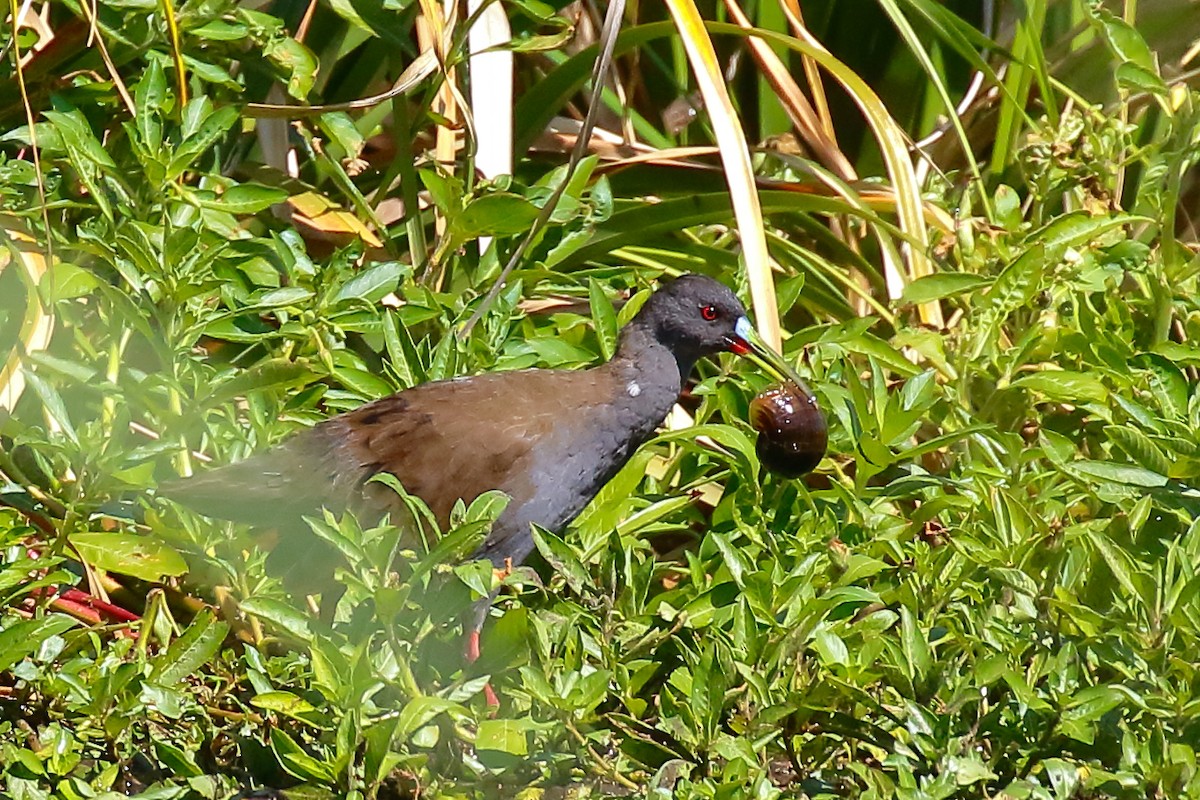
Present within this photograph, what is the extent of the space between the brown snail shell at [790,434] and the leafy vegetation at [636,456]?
5 centimetres

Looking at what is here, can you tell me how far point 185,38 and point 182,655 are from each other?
1.67 meters

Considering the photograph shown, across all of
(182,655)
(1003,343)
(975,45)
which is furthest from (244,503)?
(975,45)

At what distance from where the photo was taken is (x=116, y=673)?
2.86 m

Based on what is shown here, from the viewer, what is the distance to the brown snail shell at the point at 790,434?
11.9ft

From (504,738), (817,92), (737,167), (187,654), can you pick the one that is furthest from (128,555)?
(817,92)

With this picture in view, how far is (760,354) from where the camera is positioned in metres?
4.04

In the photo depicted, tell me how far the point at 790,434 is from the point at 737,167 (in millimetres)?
888

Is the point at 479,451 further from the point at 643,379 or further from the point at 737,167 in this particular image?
the point at 737,167

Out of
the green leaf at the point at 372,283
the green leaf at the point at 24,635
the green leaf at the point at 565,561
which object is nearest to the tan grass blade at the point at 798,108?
the green leaf at the point at 372,283

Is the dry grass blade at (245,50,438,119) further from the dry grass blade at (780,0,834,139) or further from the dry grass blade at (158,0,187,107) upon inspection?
the dry grass blade at (780,0,834,139)

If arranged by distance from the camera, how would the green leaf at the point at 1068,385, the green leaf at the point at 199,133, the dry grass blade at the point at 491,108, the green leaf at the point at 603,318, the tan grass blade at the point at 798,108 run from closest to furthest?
the green leaf at the point at 199,133 < the green leaf at the point at 1068,385 < the green leaf at the point at 603,318 < the dry grass blade at the point at 491,108 < the tan grass blade at the point at 798,108

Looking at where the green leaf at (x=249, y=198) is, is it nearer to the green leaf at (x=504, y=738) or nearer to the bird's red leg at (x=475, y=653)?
the bird's red leg at (x=475, y=653)

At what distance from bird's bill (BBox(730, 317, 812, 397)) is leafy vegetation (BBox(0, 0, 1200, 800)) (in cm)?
5

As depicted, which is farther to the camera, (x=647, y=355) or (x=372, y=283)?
(x=647, y=355)
